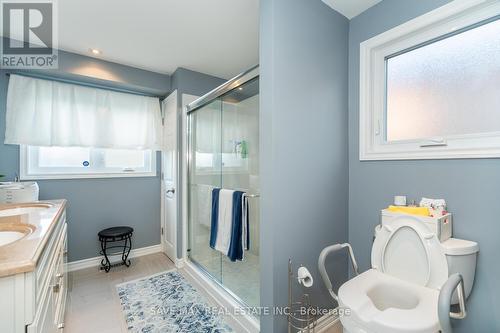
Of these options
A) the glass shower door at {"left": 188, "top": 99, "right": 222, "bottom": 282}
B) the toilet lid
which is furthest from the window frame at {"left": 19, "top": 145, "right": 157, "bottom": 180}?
the toilet lid

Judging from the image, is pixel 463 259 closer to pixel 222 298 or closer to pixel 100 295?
pixel 222 298

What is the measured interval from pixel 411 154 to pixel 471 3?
32.7 inches

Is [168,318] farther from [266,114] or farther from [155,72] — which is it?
[155,72]

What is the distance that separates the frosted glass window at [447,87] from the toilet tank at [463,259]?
0.62 meters

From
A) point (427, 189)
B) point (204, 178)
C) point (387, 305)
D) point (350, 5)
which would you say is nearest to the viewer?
point (387, 305)

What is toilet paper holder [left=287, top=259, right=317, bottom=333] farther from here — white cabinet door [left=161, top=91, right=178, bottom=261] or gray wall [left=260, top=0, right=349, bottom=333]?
white cabinet door [left=161, top=91, right=178, bottom=261]

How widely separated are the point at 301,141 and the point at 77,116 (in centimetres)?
249

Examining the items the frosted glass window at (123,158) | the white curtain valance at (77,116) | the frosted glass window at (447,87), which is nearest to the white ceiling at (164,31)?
the white curtain valance at (77,116)

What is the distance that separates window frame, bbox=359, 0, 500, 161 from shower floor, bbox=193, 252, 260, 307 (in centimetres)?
127

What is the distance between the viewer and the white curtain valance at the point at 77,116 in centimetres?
212

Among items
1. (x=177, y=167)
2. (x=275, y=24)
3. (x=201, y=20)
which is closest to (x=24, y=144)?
(x=177, y=167)

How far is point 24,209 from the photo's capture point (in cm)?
159

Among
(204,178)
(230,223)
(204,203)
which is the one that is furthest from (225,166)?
(230,223)

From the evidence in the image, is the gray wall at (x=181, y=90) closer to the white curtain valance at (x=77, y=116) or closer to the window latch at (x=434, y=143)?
the white curtain valance at (x=77, y=116)
